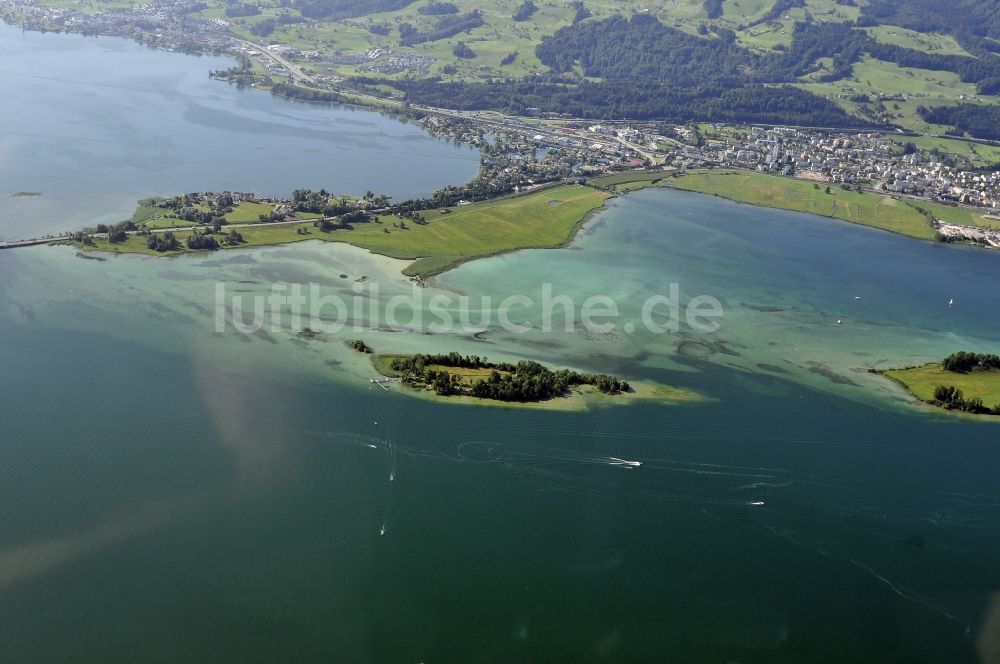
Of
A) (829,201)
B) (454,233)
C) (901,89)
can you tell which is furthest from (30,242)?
(901,89)

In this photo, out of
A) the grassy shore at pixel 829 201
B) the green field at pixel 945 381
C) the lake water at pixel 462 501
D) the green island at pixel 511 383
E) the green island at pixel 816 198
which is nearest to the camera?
the lake water at pixel 462 501

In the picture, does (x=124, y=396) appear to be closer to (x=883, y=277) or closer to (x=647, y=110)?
(x=883, y=277)

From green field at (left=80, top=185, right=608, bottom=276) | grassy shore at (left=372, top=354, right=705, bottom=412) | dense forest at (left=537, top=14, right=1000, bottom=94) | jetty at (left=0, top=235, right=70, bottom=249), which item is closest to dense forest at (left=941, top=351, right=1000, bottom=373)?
grassy shore at (left=372, top=354, right=705, bottom=412)

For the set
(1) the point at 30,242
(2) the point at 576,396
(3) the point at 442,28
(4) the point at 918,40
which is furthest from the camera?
(3) the point at 442,28

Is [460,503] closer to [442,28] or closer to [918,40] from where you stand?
[442,28]

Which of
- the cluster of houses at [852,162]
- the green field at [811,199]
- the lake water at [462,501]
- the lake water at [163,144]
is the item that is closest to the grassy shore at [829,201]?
the green field at [811,199]

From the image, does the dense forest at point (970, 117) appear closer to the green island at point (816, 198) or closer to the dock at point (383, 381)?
the green island at point (816, 198)
